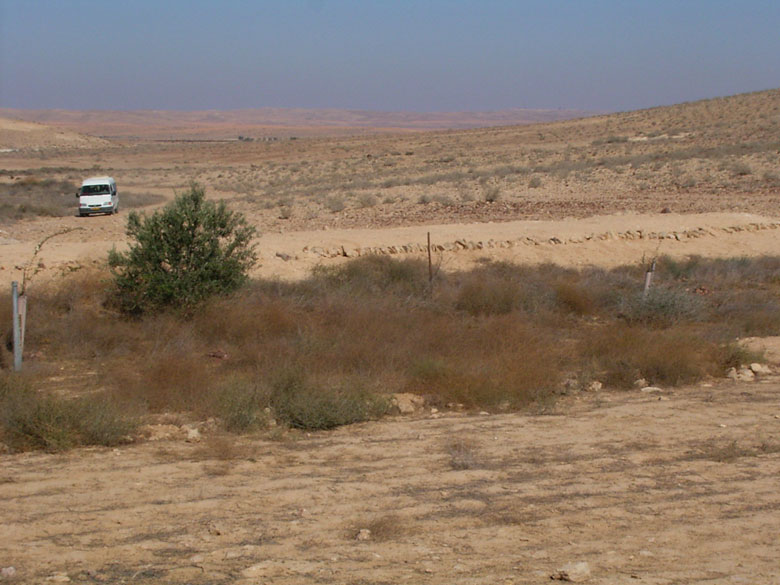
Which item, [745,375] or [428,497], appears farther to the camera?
[745,375]

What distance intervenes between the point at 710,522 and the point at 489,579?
1.97 meters

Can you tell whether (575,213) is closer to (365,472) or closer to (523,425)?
(523,425)

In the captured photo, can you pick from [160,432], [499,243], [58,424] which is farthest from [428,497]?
[499,243]

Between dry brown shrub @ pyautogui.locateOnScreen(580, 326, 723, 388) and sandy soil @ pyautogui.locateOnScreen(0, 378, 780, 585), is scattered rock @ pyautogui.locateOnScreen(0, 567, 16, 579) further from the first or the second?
dry brown shrub @ pyautogui.locateOnScreen(580, 326, 723, 388)

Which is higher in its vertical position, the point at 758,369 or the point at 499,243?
the point at 499,243

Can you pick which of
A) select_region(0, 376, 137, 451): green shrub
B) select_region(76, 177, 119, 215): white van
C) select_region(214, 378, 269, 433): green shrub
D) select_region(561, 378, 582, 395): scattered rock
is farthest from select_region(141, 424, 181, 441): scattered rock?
select_region(76, 177, 119, 215): white van

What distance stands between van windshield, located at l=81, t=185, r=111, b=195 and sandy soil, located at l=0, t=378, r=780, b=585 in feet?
84.9

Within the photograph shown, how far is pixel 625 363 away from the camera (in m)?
10.8

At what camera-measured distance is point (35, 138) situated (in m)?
109

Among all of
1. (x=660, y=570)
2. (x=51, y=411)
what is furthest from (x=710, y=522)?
(x=51, y=411)

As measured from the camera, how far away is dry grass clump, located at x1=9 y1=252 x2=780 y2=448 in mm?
8843

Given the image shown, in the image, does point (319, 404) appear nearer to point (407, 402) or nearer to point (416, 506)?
point (407, 402)

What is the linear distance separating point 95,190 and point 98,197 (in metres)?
0.46

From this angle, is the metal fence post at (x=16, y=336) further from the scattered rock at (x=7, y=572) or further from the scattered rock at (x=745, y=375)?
the scattered rock at (x=745, y=375)
